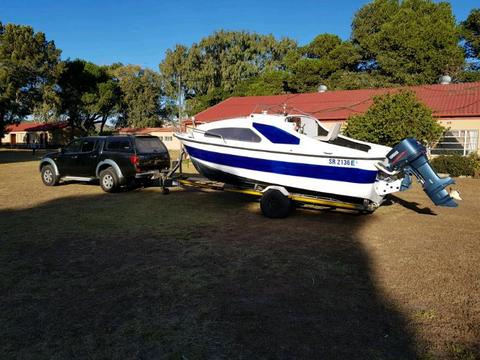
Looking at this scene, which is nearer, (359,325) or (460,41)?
(359,325)

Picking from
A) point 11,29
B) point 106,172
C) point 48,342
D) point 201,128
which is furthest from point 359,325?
point 11,29

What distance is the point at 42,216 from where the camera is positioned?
342 inches

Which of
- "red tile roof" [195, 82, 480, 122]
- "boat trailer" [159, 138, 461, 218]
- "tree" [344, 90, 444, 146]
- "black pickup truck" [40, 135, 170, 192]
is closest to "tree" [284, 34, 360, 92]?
"red tile roof" [195, 82, 480, 122]

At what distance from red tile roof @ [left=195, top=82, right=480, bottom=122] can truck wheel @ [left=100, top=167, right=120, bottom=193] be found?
992 centimetres

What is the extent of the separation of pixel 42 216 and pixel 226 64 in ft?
151

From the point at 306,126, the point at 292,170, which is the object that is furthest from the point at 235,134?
the point at 306,126

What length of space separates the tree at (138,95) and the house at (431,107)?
25731mm

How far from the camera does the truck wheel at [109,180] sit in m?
11.6

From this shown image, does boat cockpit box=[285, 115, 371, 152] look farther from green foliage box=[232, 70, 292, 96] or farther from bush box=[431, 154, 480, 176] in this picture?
green foliage box=[232, 70, 292, 96]

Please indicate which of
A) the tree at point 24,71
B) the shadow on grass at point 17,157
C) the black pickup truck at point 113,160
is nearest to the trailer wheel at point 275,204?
the black pickup truck at point 113,160

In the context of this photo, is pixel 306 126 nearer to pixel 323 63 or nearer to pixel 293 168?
pixel 293 168

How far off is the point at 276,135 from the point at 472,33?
40.9m

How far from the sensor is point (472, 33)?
3950cm

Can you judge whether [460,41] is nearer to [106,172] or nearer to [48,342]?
[106,172]
